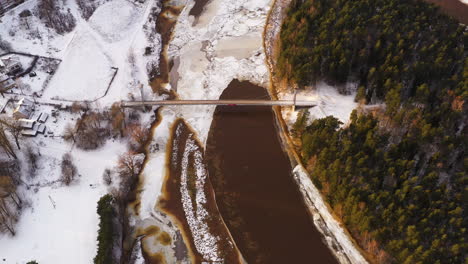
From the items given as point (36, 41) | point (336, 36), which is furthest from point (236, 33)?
point (36, 41)

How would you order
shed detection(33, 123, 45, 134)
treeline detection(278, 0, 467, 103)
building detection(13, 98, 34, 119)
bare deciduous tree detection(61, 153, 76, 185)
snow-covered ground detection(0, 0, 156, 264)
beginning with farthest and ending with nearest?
treeline detection(278, 0, 467, 103) < shed detection(33, 123, 45, 134) < building detection(13, 98, 34, 119) < bare deciduous tree detection(61, 153, 76, 185) < snow-covered ground detection(0, 0, 156, 264)

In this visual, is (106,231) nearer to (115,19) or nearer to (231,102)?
(231,102)

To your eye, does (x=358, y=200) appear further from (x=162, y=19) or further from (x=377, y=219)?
(x=162, y=19)

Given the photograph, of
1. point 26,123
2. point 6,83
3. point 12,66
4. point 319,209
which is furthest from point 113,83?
point 319,209

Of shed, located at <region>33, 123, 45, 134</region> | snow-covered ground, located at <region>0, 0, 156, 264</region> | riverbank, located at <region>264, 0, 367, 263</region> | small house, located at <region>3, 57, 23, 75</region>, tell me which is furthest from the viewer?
small house, located at <region>3, 57, 23, 75</region>

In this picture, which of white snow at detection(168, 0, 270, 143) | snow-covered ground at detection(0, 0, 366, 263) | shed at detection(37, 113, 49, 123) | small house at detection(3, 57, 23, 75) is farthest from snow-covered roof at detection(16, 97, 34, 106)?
white snow at detection(168, 0, 270, 143)

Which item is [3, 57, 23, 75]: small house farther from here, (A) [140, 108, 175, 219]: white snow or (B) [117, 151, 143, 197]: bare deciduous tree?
(B) [117, 151, 143, 197]: bare deciduous tree

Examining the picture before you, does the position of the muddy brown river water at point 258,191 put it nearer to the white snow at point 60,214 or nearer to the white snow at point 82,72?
the white snow at point 60,214
